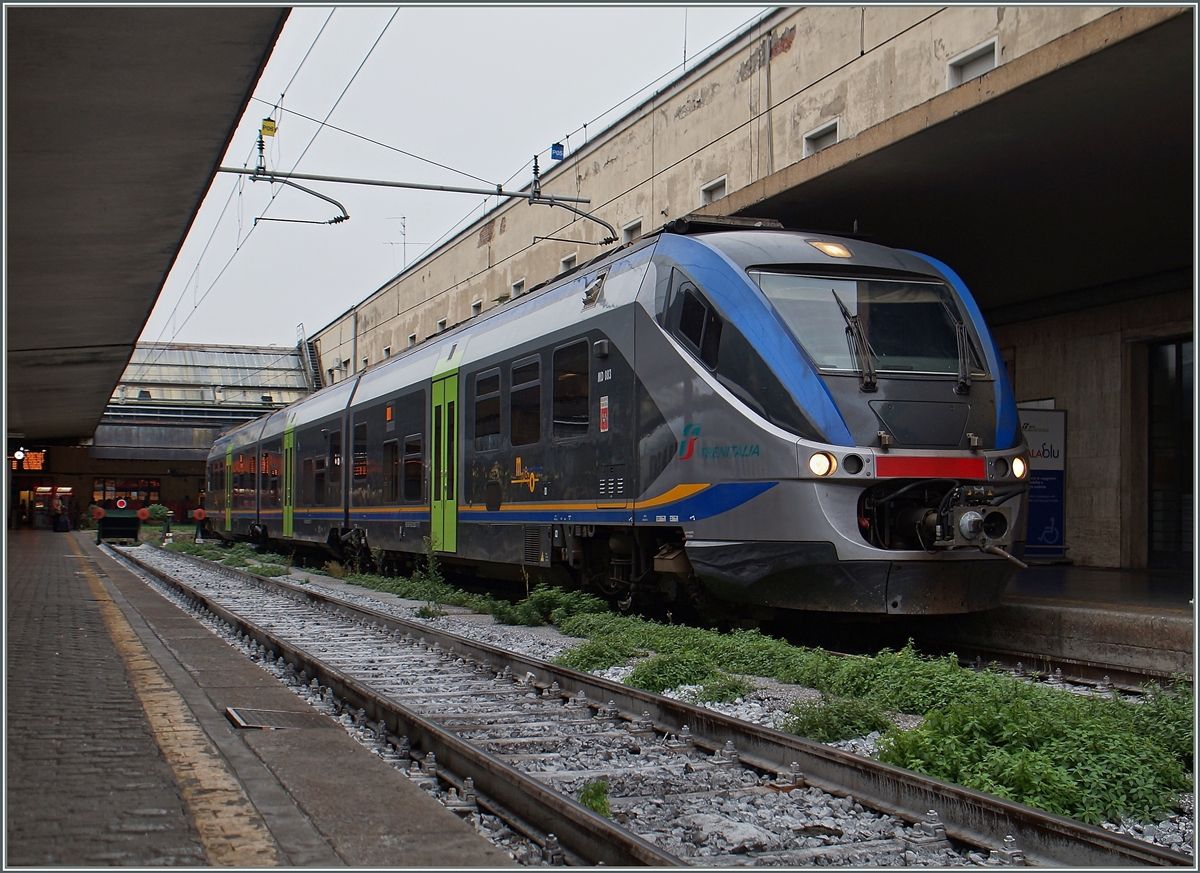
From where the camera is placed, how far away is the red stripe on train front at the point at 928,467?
8.27 meters

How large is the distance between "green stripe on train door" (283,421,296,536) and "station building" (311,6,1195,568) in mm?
8481

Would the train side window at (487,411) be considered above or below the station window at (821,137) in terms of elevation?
below

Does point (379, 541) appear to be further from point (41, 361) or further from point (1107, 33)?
point (1107, 33)

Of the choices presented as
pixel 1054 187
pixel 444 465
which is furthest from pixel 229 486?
pixel 1054 187

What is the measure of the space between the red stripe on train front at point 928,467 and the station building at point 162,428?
50.7 metres

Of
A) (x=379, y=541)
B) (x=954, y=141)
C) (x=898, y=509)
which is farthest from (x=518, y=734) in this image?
(x=379, y=541)

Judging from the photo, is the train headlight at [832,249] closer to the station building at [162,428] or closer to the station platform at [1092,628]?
the station platform at [1092,628]

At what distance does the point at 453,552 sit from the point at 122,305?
288 inches

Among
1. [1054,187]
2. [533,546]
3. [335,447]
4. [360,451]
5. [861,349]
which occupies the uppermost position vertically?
[1054,187]

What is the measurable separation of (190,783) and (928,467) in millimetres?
5692

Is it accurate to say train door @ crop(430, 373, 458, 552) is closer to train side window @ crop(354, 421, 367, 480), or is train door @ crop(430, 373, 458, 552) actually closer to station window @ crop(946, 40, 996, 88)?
train side window @ crop(354, 421, 367, 480)

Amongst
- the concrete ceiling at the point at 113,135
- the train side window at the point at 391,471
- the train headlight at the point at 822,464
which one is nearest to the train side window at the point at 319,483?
the train side window at the point at 391,471

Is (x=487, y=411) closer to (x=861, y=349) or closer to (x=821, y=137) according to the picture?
(x=861, y=349)

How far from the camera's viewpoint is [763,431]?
8.51 metres
